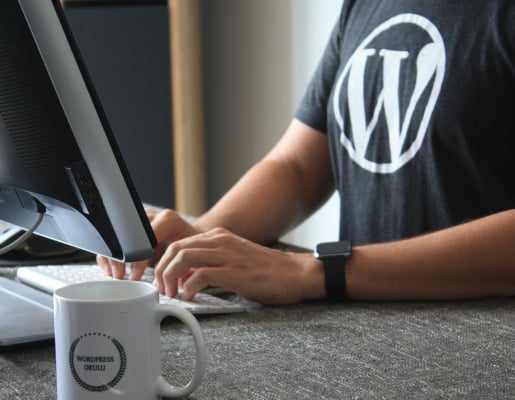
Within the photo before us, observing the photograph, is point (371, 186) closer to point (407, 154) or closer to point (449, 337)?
point (407, 154)

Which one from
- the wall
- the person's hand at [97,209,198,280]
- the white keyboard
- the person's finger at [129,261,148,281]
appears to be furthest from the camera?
the wall

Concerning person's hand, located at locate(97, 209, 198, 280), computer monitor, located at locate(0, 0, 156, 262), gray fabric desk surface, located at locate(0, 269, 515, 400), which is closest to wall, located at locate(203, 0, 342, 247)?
person's hand, located at locate(97, 209, 198, 280)

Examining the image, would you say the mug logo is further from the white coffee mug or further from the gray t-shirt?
the gray t-shirt

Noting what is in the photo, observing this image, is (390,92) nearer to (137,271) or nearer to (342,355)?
(137,271)

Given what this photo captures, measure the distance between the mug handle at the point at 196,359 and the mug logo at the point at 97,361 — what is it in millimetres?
42

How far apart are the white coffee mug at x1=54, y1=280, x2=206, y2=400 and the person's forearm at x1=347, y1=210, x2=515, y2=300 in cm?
41

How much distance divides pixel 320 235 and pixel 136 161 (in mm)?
762

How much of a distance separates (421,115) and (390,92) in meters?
0.09

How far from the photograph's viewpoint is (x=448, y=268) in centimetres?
102

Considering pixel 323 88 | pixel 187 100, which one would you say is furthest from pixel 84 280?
pixel 187 100

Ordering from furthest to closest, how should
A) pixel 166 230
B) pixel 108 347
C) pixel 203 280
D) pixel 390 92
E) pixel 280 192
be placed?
pixel 280 192 → pixel 390 92 → pixel 166 230 → pixel 203 280 → pixel 108 347

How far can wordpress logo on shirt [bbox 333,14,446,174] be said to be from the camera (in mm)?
1267

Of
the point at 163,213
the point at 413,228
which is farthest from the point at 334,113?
the point at 163,213

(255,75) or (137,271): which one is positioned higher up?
(255,75)
